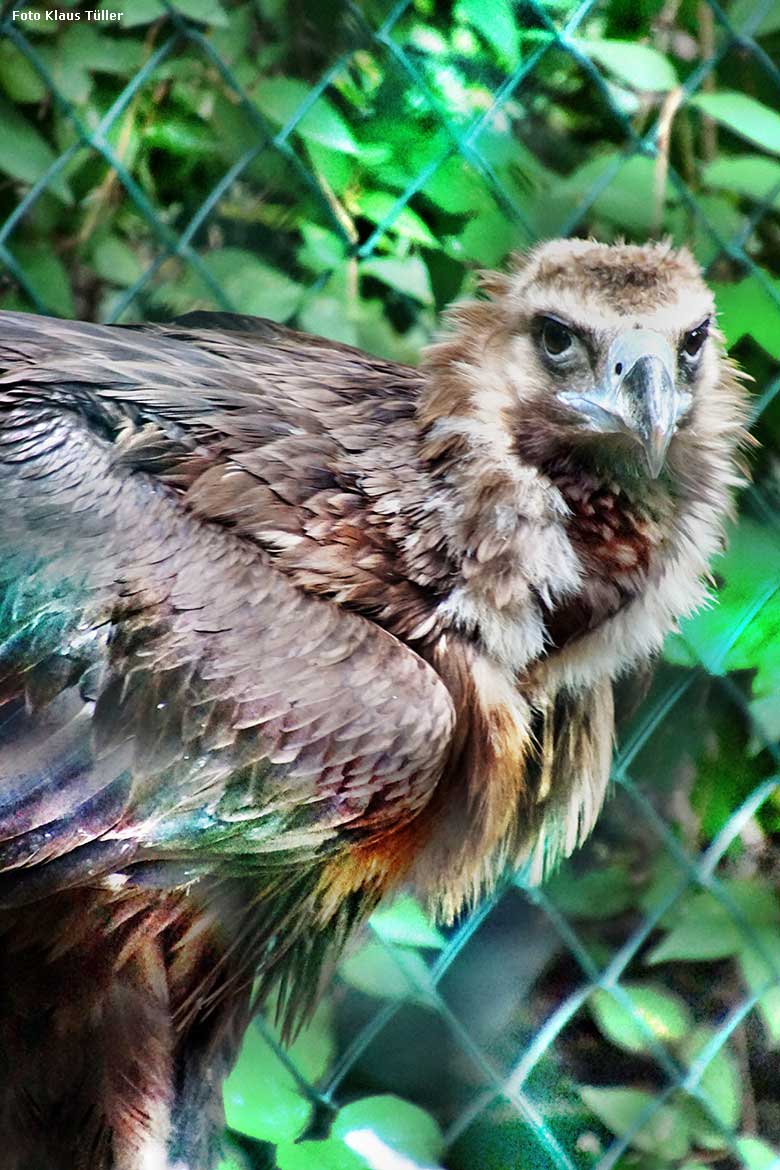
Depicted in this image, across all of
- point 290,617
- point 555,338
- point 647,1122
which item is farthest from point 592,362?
point 647,1122

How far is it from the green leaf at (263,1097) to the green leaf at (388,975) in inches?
4.5

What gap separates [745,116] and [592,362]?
485mm

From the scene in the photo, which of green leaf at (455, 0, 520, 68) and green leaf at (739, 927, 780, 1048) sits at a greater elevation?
green leaf at (455, 0, 520, 68)

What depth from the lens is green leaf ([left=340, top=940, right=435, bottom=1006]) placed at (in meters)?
1.52

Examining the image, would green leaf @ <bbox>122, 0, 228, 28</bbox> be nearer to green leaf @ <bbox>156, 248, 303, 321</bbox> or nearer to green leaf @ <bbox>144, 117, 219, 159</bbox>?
green leaf @ <bbox>144, 117, 219, 159</bbox>

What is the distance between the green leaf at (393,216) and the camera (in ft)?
4.73

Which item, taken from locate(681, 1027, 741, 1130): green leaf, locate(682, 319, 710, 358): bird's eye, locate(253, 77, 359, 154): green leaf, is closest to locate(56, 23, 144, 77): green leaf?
locate(253, 77, 359, 154): green leaf

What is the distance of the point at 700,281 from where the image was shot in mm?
1155

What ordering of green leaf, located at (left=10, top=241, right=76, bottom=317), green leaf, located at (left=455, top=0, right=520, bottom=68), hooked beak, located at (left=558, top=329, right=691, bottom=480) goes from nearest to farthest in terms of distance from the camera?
hooked beak, located at (left=558, top=329, right=691, bottom=480) → green leaf, located at (left=455, top=0, right=520, bottom=68) → green leaf, located at (left=10, top=241, right=76, bottom=317)

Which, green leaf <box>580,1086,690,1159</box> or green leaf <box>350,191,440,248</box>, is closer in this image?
green leaf <box>350,191,440,248</box>

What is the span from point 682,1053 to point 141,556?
2.94 ft

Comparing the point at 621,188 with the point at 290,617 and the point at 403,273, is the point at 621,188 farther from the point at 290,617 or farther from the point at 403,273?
the point at 290,617

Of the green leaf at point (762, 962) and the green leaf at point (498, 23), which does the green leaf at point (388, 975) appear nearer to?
the green leaf at point (762, 962)

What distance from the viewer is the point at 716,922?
155 centimetres
